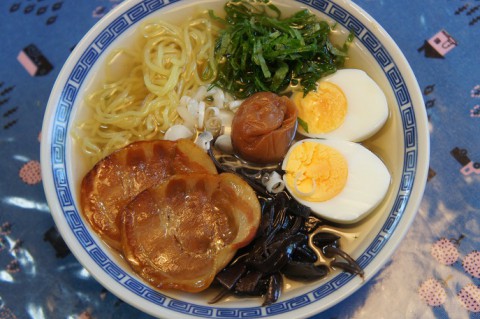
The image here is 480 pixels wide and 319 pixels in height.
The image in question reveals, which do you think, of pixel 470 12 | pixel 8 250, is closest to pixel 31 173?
pixel 8 250

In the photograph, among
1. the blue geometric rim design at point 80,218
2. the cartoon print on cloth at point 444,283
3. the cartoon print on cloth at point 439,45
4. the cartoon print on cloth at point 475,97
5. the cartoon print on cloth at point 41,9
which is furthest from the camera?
the cartoon print on cloth at point 41,9

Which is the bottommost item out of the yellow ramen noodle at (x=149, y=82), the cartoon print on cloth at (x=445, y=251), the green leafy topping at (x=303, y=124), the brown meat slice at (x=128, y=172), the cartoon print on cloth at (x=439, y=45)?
the cartoon print on cloth at (x=445, y=251)

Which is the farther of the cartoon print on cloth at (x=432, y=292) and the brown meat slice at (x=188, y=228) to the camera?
the cartoon print on cloth at (x=432, y=292)

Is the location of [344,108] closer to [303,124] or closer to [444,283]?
[303,124]

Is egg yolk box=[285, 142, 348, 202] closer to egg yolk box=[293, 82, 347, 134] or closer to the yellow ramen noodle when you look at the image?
egg yolk box=[293, 82, 347, 134]

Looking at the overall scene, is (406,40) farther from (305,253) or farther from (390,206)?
(305,253)

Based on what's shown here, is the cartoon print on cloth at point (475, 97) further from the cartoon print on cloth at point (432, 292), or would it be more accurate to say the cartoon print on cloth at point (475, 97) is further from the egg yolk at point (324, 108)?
the cartoon print on cloth at point (432, 292)

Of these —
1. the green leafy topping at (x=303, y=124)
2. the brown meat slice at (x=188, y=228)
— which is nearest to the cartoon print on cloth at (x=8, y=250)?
the brown meat slice at (x=188, y=228)

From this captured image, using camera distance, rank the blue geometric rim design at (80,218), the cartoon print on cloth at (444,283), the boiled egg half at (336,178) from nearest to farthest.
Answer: the blue geometric rim design at (80,218), the boiled egg half at (336,178), the cartoon print on cloth at (444,283)
